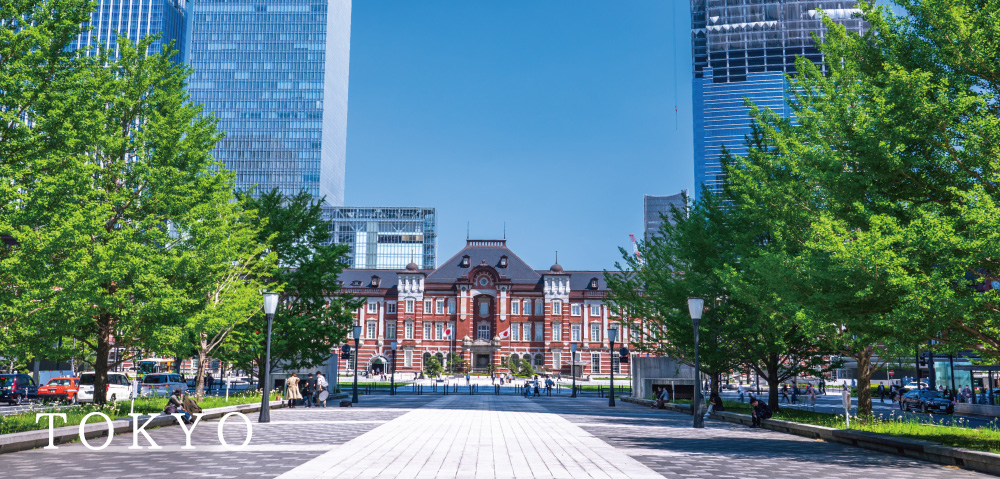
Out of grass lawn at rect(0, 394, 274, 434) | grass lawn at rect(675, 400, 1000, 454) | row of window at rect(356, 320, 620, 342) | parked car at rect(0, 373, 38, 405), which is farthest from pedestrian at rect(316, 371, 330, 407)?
row of window at rect(356, 320, 620, 342)

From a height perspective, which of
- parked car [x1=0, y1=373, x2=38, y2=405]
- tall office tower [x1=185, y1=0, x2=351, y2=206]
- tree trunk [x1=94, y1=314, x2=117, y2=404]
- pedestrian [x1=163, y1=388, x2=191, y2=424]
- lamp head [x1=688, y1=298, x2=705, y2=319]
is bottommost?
parked car [x1=0, y1=373, x2=38, y2=405]

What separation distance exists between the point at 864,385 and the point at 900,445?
822cm

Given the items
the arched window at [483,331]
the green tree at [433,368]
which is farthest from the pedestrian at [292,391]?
the arched window at [483,331]

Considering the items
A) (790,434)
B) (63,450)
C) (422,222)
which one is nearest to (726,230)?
(790,434)

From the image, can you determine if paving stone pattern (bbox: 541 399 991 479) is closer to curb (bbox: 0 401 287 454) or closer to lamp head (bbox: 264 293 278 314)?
lamp head (bbox: 264 293 278 314)

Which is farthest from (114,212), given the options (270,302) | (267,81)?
(267,81)

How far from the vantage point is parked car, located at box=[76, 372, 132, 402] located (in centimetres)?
3628

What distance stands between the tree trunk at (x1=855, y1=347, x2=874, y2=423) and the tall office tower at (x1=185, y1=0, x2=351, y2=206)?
160943mm

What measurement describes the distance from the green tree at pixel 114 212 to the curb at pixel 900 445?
19.1 meters

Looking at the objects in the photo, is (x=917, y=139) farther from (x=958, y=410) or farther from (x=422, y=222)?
(x=422, y=222)

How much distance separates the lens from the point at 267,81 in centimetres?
17225

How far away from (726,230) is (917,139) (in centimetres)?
1483

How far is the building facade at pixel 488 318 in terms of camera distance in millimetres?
94062

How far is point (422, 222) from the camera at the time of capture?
18612 centimetres
